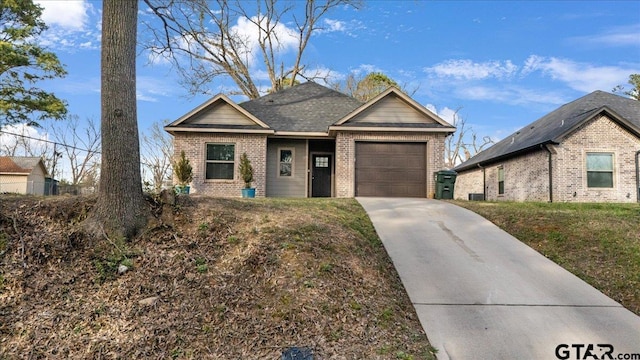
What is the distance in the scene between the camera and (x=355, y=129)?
13.6 metres

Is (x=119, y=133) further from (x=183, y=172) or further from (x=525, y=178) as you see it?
(x=525, y=178)

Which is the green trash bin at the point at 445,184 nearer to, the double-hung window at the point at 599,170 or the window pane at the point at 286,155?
the window pane at the point at 286,155

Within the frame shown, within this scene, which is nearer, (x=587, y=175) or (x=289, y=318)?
(x=289, y=318)

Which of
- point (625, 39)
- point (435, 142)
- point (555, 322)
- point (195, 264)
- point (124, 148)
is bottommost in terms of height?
point (555, 322)

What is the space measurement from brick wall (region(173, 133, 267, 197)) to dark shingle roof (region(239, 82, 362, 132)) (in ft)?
3.55

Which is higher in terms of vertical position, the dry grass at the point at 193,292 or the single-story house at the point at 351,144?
the single-story house at the point at 351,144

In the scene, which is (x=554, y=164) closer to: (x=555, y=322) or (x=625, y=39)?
(x=625, y=39)

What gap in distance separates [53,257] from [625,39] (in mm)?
19343

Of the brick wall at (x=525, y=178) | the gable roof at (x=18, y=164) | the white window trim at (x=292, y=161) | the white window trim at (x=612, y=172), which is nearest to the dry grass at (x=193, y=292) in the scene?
the white window trim at (x=292, y=161)

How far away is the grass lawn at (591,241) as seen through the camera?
215 inches

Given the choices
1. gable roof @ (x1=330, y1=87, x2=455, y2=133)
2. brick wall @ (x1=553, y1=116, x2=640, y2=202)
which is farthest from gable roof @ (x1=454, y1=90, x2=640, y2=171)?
gable roof @ (x1=330, y1=87, x2=455, y2=133)

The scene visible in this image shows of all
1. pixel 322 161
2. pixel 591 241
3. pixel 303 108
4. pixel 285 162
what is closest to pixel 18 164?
pixel 303 108

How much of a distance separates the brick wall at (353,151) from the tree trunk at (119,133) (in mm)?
8994

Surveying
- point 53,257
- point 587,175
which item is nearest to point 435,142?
point 587,175
